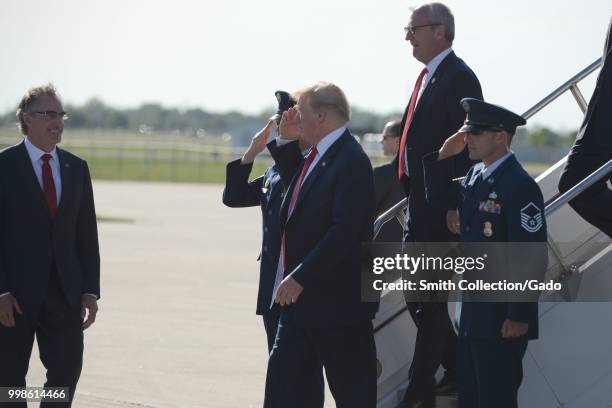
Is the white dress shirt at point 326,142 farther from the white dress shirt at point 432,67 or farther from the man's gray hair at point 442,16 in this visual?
the man's gray hair at point 442,16

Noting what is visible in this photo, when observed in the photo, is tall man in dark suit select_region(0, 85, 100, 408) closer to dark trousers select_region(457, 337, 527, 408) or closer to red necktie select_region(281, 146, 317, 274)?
red necktie select_region(281, 146, 317, 274)

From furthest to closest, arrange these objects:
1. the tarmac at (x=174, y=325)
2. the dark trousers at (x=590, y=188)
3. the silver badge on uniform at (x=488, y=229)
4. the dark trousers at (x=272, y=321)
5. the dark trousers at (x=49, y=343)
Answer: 1. the tarmac at (x=174, y=325)
2. the dark trousers at (x=272, y=321)
3. the dark trousers at (x=49, y=343)
4. the silver badge on uniform at (x=488, y=229)
5. the dark trousers at (x=590, y=188)

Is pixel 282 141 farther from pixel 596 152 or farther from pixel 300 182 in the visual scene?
pixel 596 152

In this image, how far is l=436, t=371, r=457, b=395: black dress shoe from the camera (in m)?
5.62

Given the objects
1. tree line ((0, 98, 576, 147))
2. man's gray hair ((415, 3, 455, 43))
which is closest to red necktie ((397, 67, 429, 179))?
man's gray hair ((415, 3, 455, 43))

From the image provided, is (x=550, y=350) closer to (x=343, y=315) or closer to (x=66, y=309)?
(x=343, y=315)

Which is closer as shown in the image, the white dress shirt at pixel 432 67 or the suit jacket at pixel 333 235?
the suit jacket at pixel 333 235

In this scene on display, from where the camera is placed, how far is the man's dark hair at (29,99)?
5270 millimetres

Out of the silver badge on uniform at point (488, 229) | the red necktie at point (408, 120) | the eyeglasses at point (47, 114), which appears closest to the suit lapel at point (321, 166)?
the red necktie at point (408, 120)

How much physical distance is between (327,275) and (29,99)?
1.78 m

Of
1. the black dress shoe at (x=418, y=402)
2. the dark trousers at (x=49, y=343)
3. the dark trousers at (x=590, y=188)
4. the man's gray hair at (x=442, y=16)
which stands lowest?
the black dress shoe at (x=418, y=402)

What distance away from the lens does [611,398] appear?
4.83 meters

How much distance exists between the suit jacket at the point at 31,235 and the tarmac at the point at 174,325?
58.6 inches

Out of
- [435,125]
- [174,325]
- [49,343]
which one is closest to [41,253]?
[49,343]
